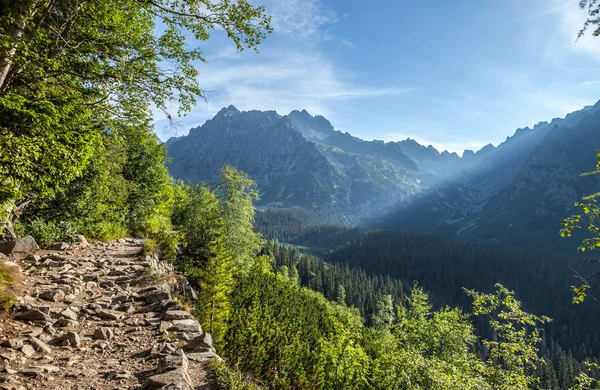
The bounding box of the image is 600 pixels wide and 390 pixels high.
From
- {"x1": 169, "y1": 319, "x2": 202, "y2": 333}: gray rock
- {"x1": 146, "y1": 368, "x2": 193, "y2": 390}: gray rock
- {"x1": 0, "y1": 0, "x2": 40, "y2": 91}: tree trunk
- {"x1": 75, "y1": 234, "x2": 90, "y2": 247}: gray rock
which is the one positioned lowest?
{"x1": 169, "y1": 319, "x2": 202, "y2": 333}: gray rock

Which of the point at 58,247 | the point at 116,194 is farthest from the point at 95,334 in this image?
the point at 116,194

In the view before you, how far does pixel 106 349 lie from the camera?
7543mm

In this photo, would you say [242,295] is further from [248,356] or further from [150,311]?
[150,311]

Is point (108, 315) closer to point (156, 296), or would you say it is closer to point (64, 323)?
point (64, 323)

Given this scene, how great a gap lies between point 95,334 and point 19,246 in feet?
27.9

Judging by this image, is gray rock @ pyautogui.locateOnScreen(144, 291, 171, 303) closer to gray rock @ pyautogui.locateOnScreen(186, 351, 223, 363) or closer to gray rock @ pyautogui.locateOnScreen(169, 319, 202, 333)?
gray rock @ pyautogui.locateOnScreen(169, 319, 202, 333)

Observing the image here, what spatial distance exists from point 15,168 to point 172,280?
868 centimetres

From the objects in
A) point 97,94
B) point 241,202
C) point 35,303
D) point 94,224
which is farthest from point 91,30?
point 241,202

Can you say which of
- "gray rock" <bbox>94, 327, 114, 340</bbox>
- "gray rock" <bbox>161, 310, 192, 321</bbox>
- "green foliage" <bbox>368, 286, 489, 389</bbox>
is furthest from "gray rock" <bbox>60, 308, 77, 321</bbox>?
"green foliage" <bbox>368, 286, 489, 389</bbox>

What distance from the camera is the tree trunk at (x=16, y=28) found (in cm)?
793

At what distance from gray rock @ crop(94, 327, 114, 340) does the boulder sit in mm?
8086

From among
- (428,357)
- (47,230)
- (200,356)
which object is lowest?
(428,357)

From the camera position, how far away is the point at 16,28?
827cm

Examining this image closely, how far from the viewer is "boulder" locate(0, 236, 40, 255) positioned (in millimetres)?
12421
